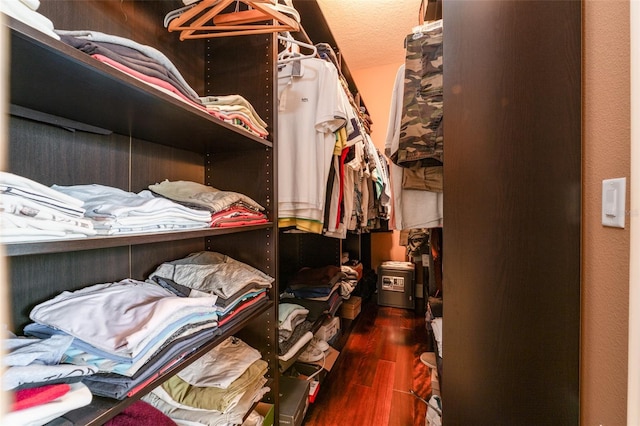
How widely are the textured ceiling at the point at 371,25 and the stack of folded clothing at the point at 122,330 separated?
90.5 inches

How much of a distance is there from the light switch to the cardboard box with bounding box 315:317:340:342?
1536 mm

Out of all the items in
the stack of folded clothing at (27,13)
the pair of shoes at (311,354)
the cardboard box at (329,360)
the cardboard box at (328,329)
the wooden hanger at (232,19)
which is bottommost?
the cardboard box at (329,360)

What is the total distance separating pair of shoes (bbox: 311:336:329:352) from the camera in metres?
1.69

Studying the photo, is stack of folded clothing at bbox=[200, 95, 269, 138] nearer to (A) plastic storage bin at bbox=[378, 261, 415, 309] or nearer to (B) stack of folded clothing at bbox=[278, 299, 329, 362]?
(B) stack of folded clothing at bbox=[278, 299, 329, 362]

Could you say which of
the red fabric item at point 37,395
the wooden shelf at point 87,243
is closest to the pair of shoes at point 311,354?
the wooden shelf at point 87,243

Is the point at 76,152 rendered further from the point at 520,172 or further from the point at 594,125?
the point at 594,125

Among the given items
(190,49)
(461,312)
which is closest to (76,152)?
(190,49)

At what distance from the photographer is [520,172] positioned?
776 millimetres

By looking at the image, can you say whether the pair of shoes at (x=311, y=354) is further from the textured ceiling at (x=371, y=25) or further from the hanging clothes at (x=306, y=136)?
the textured ceiling at (x=371, y=25)

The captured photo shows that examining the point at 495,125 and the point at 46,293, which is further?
the point at 495,125

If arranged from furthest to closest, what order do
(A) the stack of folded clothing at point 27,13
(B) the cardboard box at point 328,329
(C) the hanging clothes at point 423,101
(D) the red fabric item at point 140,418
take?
1. (B) the cardboard box at point 328,329
2. (C) the hanging clothes at point 423,101
3. (D) the red fabric item at point 140,418
4. (A) the stack of folded clothing at point 27,13

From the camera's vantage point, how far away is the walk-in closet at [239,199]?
485 mm

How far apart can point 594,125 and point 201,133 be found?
1119 millimetres

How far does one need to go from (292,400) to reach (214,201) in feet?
3.29
